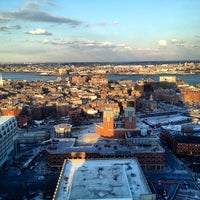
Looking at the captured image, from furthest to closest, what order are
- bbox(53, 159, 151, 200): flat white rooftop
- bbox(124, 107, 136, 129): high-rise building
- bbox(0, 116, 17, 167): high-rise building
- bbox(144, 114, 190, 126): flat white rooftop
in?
bbox(144, 114, 190, 126): flat white rooftop, bbox(124, 107, 136, 129): high-rise building, bbox(0, 116, 17, 167): high-rise building, bbox(53, 159, 151, 200): flat white rooftop

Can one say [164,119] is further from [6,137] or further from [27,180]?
[27,180]

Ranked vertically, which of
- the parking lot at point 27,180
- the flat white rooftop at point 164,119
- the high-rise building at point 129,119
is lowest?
the parking lot at point 27,180

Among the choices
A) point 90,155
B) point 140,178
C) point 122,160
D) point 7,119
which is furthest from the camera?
point 7,119

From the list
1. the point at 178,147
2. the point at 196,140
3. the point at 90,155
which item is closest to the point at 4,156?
the point at 90,155

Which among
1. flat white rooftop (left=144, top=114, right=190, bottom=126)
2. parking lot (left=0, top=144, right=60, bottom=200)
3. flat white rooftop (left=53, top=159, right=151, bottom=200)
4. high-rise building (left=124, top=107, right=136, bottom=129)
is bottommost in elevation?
parking lot (left=0, top=144, right=60, bottom=200)

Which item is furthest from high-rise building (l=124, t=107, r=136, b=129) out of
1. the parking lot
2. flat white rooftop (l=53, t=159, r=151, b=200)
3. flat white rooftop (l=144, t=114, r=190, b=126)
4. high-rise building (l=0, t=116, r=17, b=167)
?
flat white rooftop (l=144, t=114, r=190, b=126)

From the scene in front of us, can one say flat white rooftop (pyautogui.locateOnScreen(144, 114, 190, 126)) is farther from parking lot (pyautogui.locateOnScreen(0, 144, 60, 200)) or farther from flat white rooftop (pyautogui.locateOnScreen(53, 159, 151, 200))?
flat white rooftop (pyautogui.locateOnScreen(53, 159, 151, 200))

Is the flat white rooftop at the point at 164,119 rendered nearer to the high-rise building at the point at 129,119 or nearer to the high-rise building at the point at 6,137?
the high-rise building at the point at 129,119

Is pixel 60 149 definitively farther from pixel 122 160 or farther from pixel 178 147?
pixel 178 147

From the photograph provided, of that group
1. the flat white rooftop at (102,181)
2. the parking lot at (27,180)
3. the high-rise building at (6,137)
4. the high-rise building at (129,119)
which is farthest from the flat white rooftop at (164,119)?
the flat white rooftop at (102,181)
